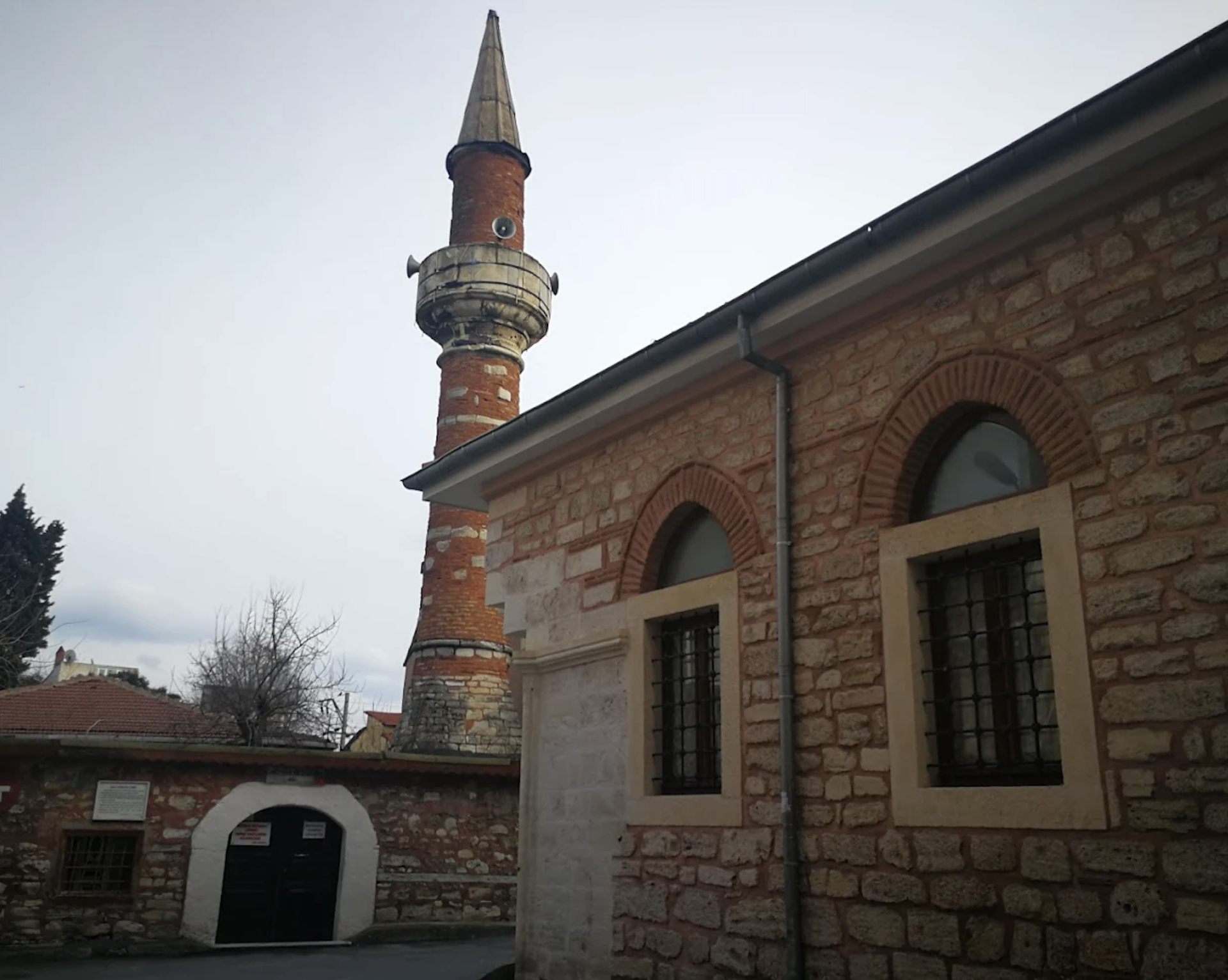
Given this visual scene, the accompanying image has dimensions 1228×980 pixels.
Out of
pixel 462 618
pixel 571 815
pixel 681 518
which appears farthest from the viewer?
pixel 462 618

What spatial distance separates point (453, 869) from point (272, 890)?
2289 millimetres

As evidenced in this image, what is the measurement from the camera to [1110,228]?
191 inches

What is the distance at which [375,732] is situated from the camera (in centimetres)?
3644

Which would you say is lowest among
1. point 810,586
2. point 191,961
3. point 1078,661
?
point 191,961

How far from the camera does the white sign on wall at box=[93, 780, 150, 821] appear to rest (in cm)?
1295

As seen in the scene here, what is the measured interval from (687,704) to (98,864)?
30.4 feet

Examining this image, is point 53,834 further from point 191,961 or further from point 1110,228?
point 1110,228

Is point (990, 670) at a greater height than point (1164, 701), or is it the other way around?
point (990, 670)

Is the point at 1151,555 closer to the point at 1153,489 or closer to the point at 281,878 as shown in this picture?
the point at 1153,489

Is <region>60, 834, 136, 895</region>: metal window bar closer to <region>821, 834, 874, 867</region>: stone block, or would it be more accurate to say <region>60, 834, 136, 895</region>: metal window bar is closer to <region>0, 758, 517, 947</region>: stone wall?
<region>0, 758, 517, 947</region>: stone wall

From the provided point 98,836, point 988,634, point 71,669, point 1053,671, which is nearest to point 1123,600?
point 1053,671

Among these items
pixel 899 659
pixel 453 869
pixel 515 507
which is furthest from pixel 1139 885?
pixel 453 869

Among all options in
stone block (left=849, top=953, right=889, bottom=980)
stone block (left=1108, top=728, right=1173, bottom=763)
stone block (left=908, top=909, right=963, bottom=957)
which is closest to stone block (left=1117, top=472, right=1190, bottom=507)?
stone block (left=1108, top=728, right=1173, bottom=763)

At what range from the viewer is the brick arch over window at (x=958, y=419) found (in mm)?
4836
